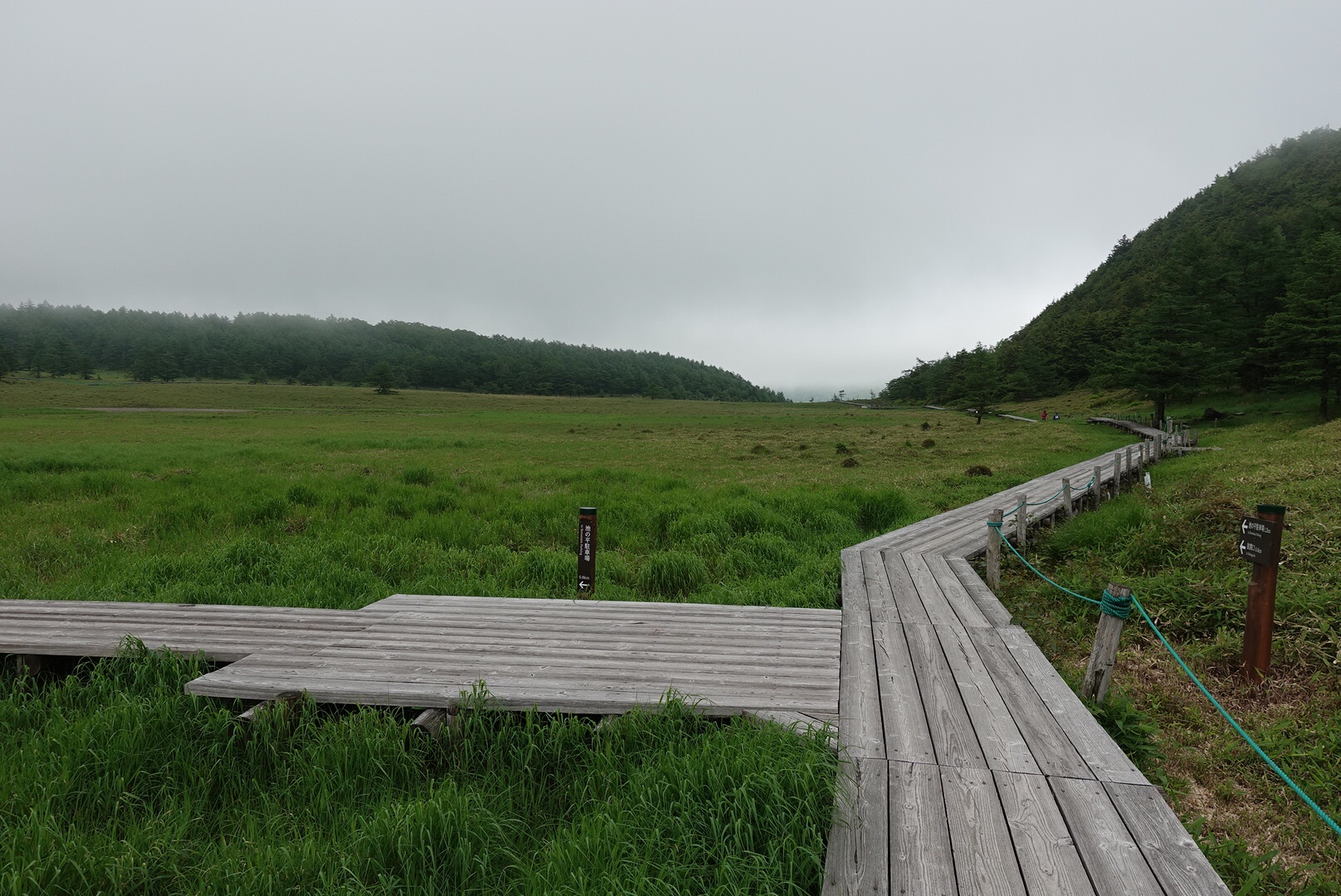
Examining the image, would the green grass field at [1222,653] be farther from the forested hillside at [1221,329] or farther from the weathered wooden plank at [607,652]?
the forested hillside at [1221,329]

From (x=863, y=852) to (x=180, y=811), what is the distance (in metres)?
3.73

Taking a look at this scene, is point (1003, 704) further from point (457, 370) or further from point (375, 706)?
point (457, 370)

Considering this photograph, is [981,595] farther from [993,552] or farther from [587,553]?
[587,553]

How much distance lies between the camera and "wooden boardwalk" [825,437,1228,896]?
2359 millimetres

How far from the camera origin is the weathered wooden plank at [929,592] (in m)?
5.50

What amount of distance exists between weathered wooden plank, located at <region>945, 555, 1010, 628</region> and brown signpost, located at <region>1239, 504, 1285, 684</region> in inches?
72.7

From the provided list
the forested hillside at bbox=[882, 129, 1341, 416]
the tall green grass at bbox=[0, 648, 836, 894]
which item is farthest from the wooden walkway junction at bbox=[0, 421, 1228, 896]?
the forested hillside at bbox=[882, 129, 1341, 416]

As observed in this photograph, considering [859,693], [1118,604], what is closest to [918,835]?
[859,693]

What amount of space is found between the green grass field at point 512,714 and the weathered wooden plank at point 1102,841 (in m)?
0.72

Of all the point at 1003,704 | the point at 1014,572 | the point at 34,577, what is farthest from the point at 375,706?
the point at 1014,572

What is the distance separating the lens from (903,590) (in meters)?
6.36

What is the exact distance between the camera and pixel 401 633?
4914 mm

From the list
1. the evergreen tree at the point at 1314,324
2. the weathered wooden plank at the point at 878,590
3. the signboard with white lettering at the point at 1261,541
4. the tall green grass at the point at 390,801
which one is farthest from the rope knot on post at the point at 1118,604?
the evergreen tree at the point at 1314,324

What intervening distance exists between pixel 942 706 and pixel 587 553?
4297mm
